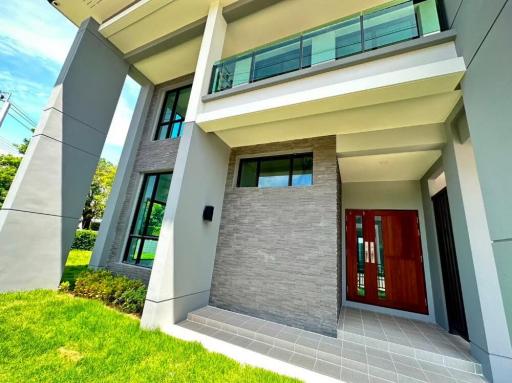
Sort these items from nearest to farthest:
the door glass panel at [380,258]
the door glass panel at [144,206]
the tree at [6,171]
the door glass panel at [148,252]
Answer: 1. the door glass panel at [380,258]
2. the door glass panel at [148,252]
3. the door glass panel at [144,206]
4. the tree at [6,171]

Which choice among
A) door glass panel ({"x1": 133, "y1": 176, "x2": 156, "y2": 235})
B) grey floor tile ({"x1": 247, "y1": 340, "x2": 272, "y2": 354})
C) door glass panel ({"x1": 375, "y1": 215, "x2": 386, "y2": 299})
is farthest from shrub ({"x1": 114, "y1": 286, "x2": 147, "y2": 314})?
door glass panel ({"x1": 375, "y1": 215, "x2": 386, "y2": 299})

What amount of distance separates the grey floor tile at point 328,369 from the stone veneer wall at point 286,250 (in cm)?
79

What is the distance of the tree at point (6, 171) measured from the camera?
Answer: 12.9m

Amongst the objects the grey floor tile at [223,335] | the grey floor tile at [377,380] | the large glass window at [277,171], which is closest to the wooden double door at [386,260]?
the large glass window at [277,171]

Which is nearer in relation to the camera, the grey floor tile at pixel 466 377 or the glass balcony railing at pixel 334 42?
the grey floor tile at pixel 466 377

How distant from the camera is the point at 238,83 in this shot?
440 centimetres

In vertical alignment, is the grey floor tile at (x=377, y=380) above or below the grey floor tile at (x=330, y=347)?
below

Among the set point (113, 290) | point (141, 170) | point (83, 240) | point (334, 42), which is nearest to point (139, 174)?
point (141, 170)

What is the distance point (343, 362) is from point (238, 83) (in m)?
5.27

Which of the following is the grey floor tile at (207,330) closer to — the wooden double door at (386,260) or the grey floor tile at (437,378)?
the grey floor tile at (437,378)

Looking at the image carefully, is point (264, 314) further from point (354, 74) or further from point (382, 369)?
point (354, 74)

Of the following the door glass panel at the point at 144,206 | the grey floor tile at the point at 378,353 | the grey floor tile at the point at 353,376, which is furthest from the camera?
the door glass panel at the point at 144,206

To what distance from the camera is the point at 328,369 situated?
266 cm

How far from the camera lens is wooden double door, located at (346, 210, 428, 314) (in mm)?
4949
